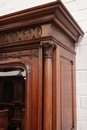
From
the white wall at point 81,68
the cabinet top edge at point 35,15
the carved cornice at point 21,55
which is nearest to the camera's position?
the cabinet top edge at point 35,15

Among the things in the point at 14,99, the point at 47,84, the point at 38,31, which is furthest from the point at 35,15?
the point at 14,99

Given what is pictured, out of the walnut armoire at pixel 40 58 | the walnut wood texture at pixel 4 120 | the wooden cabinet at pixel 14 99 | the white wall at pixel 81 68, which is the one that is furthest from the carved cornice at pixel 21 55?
the white wall at pixel 81 68


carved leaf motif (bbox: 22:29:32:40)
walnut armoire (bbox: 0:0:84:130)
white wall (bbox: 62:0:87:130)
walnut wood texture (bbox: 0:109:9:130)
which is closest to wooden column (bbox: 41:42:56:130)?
walnut armoire (bbox: 0:0:84:130)

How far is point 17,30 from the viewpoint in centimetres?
92

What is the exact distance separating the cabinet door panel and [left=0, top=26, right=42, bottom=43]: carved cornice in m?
0.21

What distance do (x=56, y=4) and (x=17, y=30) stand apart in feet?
0.91

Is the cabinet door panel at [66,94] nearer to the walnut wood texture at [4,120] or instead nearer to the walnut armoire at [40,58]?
the walnut armoire at [40,58]

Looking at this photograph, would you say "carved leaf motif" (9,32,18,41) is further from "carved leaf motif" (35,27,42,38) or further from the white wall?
the white wall

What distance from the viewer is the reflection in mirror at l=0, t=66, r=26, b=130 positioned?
87 centimetres

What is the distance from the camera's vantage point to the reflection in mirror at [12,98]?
873 mm

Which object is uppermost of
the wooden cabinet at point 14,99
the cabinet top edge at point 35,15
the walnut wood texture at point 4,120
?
the cabinet top edge at point 35,15

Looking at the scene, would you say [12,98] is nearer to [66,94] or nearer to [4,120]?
[4,120]

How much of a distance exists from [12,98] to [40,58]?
267mm

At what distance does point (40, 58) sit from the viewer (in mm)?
838
